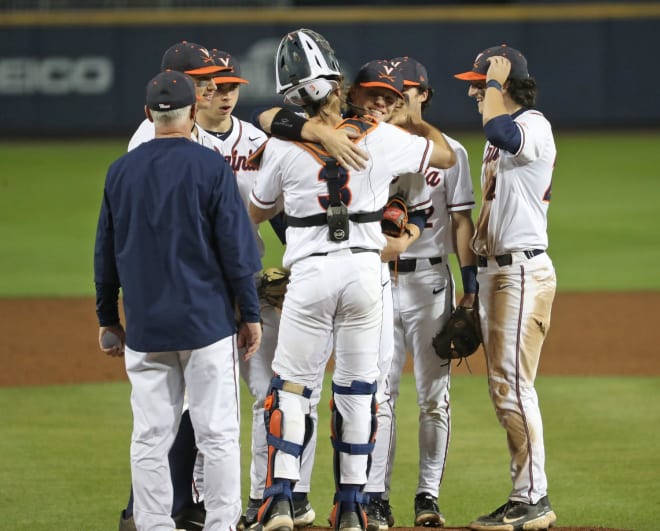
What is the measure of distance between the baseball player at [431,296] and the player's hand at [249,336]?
1.08 metres

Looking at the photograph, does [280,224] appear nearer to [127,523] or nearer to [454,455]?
[127,523]

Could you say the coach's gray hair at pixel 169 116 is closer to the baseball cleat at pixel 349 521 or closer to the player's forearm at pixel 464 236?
the player's forearm at pixel 464 236

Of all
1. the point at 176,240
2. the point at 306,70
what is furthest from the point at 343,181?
the point at 176,240

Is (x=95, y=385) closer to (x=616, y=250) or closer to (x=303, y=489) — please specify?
(x=303, y=489)

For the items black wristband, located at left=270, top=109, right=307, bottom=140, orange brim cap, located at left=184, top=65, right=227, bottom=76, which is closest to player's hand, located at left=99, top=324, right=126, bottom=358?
black wristband, located at left=270, top=109, right=307, bottom=140

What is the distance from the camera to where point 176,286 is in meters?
4.45

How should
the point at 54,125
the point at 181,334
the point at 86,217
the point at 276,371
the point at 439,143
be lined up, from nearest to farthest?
the point at 181,334
the point at 276,371
the point at 439,143
the point at 86,217
the point at 54,125

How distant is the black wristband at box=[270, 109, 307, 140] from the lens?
4.71m

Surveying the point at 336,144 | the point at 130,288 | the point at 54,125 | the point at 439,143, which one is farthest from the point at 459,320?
the point at 54,125

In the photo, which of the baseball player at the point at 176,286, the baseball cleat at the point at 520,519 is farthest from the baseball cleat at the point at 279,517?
the baseball cleat at the point at 520,519

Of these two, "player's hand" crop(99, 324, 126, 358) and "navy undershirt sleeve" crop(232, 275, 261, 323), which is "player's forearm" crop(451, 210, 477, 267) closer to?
"navy undershirt sleeve" crop(232, 275, 261, 323)

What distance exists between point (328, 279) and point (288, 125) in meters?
0.68

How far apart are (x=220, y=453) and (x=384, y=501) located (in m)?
1.15

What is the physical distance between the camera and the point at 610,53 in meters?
24.5
